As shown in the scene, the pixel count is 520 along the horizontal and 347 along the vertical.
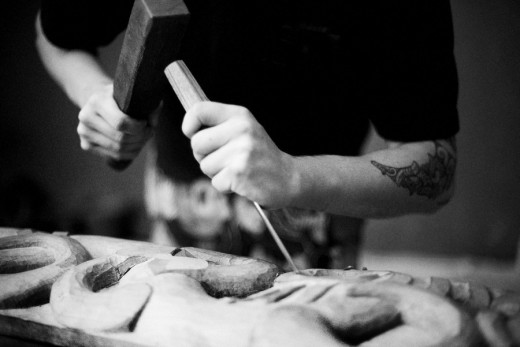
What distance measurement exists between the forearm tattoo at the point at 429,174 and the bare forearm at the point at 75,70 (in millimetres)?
689

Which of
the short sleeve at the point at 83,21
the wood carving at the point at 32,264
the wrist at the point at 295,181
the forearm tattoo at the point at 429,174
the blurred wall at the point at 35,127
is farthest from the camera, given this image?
the blurred wall at the point at 35,127

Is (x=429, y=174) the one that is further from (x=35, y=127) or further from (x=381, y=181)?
(x=35, y=127)

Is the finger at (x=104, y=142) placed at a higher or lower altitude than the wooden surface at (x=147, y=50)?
lower

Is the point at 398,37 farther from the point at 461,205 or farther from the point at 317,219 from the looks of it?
the point at 461,205

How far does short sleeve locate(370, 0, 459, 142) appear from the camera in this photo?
87 cm

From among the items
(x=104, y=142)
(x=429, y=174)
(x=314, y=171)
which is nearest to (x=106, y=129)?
(x=104, y=142)

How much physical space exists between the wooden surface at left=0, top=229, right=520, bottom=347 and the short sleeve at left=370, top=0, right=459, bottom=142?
15.3 inches

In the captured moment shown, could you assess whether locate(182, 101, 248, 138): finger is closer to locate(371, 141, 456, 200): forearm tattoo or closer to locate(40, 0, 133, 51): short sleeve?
locate(371, 141, 456, 200): forearm tattoo

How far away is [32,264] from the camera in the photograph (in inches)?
28.6

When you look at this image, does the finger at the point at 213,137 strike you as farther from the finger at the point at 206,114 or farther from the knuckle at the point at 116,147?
the knuckle at the point at 116,147

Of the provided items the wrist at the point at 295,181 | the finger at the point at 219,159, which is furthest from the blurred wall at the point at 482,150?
the finger at the point at 219,159

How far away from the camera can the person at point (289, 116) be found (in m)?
0.73

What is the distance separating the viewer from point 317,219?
1082mm

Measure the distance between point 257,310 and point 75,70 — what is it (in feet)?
2.73
